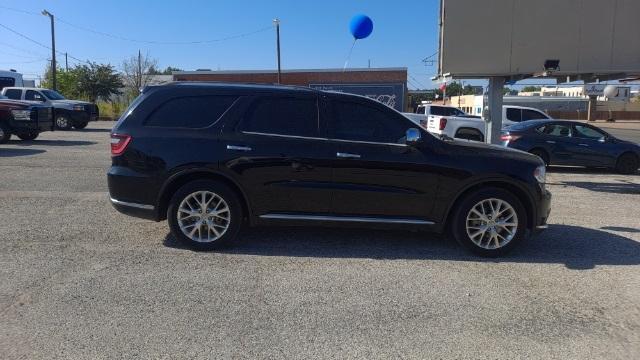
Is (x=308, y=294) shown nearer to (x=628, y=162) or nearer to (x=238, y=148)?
(x=238, y=148)

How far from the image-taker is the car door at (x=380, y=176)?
582 cm

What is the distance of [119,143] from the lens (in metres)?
5.93

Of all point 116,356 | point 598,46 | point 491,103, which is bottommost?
point 116,356

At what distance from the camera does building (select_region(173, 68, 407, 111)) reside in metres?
46.4

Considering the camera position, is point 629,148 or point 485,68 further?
point 629,148

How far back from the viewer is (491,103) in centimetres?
1152

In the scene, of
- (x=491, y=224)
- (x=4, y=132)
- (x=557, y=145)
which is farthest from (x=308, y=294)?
(x=4, y=132)

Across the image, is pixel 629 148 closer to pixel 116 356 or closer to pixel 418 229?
pixel 418 229

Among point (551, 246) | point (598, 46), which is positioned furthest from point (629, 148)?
point (551, 246)

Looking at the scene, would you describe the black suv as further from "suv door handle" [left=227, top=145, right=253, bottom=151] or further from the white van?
the white van

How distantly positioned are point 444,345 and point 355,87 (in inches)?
1740

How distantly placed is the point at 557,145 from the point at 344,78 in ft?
115

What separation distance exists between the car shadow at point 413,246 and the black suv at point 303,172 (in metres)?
0.29

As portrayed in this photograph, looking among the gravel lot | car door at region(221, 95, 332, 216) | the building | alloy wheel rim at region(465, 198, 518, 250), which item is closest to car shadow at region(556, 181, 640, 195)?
the gravel lot
